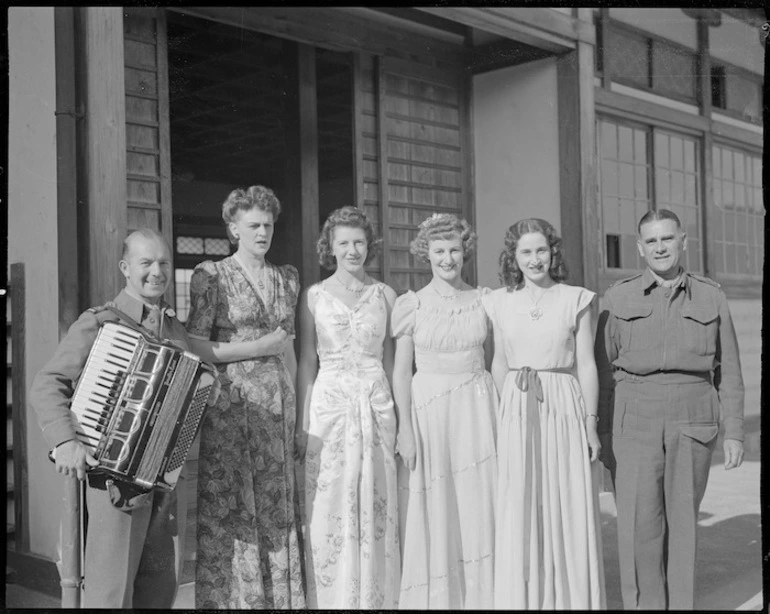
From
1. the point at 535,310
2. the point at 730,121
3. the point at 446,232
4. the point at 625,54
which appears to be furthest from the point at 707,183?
the point at 446,232

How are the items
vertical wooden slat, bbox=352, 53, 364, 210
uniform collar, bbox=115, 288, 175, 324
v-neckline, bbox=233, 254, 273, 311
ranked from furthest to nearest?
vertical wooden slat, bbox=352, 53, 364, 210 < v-neckline, bbox=233, 254, 273, 311 < uniform collar, bbox=115, 288, 175, 324

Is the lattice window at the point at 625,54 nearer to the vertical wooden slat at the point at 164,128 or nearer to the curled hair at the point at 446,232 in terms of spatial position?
the curled hair at the point at 446,232

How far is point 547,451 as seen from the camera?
12.4 ft

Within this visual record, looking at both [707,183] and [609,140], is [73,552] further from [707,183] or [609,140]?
[707,183]

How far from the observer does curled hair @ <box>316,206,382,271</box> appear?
12.6 feet

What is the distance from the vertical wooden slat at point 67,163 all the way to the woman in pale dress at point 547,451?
2.06 meters

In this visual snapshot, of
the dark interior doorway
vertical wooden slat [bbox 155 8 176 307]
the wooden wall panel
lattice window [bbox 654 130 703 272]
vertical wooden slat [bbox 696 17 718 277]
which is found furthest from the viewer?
vertical wooden slat [bbox 696 17 718 277]

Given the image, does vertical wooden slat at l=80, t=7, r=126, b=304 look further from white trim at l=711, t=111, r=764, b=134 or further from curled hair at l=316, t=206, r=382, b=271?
white trim at l=711, t=111, r=764, b=134

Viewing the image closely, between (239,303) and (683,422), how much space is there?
2133mm

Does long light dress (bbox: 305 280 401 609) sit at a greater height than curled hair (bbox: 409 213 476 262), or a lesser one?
lesser

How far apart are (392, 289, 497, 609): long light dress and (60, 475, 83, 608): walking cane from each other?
1440 mm

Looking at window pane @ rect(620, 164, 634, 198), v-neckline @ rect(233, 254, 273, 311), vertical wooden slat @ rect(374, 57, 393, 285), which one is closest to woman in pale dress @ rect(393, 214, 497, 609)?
v-neckline @ rect(233, 254, 273, 311)

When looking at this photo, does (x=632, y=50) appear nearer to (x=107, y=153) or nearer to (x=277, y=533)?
(x=107, y=153)

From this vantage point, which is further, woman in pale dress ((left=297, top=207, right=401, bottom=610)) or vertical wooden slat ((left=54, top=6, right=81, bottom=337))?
vertical wooden slat ((left=54, top=6, right=81, bottom=337))
